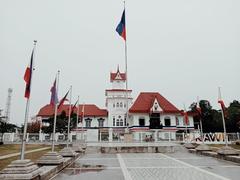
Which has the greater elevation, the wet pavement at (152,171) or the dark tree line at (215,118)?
the dark tree line at (215,118)

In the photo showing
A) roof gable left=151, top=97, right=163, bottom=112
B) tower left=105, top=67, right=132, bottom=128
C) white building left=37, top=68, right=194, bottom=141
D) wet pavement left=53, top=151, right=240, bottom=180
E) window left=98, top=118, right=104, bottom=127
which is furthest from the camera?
window left=98, top=118, right=104, bottom=127

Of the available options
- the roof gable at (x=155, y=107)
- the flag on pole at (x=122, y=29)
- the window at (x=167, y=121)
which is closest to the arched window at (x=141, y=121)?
the roof gable at (x=155, y=107)

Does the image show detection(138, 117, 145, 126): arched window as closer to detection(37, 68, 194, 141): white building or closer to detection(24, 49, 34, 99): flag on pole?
detection(37, 68, 194, 141): white building

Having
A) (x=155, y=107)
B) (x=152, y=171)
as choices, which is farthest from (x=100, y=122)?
(x=152, y=171)

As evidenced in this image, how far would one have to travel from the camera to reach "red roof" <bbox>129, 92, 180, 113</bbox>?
164ft

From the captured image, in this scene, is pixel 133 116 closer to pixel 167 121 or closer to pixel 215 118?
pixel 167 121

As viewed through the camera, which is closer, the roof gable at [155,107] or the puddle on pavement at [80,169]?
the puddle on pavement at [80,169]

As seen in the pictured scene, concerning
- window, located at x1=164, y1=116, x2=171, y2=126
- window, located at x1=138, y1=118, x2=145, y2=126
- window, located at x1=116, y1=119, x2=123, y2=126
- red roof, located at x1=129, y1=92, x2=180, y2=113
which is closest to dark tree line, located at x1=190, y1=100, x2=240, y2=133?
red roof, located at x1=129, y1=92, x2=180, y2=113

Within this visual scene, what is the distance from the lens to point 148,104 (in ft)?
171

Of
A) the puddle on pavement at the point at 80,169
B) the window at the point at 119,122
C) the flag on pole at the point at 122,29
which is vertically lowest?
the puddle on pavement at the point at 80,169

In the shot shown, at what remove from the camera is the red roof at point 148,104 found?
50125mm

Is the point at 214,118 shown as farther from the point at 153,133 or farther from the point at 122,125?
the point at 122,125

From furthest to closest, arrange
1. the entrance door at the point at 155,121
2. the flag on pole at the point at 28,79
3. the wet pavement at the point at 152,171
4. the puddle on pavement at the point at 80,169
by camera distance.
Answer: the entrance door at the point at 155,121 → the puddle on pavement at the point at 80,169 → the wet pavement at the point at 152,171 → the flag on pole at the point at 28,79

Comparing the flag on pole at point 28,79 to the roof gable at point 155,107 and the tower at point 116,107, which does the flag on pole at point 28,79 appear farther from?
the tower at point 116,107
